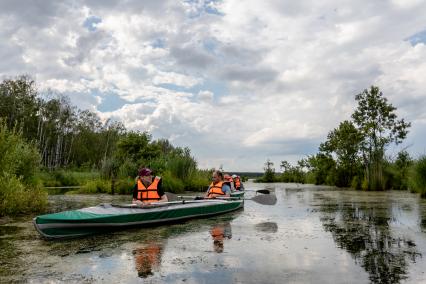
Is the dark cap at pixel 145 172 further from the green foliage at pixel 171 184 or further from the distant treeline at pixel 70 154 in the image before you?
the green foliage at pixel 171 184

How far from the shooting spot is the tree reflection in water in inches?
183

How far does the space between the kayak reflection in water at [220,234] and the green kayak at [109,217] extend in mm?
1001

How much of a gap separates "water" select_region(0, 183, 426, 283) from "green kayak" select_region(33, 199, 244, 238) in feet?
0.66

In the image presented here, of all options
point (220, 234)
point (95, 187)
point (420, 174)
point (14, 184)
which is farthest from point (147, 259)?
point (95, 187)

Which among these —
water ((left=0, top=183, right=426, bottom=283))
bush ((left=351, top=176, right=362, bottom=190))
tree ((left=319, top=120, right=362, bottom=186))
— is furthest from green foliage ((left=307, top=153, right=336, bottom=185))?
water ((left=0, top=183, right=426, bottom=283))

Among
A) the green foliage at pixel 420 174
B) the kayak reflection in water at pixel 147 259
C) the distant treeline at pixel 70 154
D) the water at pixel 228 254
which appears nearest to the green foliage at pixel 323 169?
the distant treeline at pixel 70 154

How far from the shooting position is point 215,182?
12.3 meters

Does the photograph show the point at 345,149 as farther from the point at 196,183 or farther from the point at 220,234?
the point at 220,234

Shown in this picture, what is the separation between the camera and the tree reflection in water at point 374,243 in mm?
4645

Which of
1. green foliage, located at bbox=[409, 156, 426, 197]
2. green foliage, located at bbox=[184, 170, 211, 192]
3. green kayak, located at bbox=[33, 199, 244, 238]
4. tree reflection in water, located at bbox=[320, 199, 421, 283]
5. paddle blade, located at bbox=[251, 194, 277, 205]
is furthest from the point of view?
green foliage, located at bbox=[184, 170, 211, 192]

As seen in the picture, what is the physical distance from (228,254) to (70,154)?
48773mm

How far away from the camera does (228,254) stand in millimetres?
5555

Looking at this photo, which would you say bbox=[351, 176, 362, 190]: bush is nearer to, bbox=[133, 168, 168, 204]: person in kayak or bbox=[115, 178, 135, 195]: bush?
bbox=[115, 178, 135, 195]: bush

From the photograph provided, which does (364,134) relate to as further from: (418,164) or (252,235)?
(252,235)
